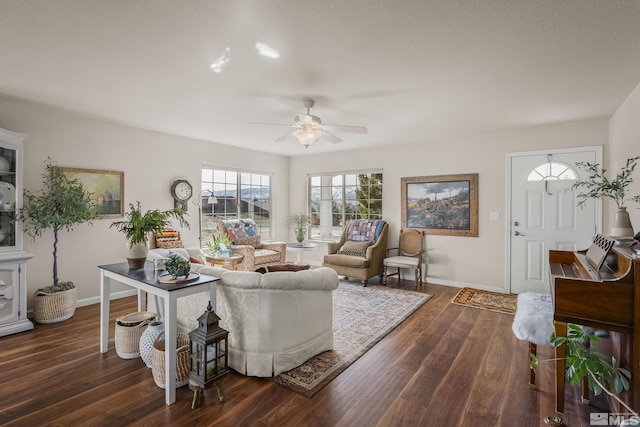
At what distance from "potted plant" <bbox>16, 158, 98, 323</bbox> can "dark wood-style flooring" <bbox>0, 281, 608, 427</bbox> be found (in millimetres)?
437

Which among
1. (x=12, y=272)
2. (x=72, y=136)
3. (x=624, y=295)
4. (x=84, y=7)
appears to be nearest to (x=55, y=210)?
(x=12, y=272)

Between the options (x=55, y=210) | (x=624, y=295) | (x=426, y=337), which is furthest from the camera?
(x=55, y=210)

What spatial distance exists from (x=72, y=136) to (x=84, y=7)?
114 inches

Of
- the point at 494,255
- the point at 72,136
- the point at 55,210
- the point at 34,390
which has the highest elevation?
the point at 72,136

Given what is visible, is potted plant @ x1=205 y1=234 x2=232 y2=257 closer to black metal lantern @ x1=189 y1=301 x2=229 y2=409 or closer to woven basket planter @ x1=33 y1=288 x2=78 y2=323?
woven basket planter @ x1=33 y1=288 x2=78 y2=323

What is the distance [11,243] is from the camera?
135 inches

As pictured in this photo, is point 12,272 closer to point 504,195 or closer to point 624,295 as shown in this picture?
point 624,295

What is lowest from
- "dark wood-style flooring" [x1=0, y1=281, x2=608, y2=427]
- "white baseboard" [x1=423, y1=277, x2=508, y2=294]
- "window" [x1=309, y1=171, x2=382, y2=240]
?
"dark wood-style flooring" [x1=0, y1=281, x2=608, y2=427]

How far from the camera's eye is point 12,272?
132 inches

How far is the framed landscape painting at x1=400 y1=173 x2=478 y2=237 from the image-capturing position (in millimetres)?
5191

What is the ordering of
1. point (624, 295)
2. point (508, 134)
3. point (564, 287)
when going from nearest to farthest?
point (624, 295) < point (564, 287) < point (508, 134)

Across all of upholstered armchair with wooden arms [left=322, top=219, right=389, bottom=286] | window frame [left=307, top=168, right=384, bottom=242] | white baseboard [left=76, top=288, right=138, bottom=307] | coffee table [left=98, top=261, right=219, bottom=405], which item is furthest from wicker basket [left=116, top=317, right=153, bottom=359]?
window frame [left=307, top=168, right=384, bottom=242]

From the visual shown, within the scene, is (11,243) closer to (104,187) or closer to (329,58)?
(104,187)

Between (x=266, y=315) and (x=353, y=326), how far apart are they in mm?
1460
